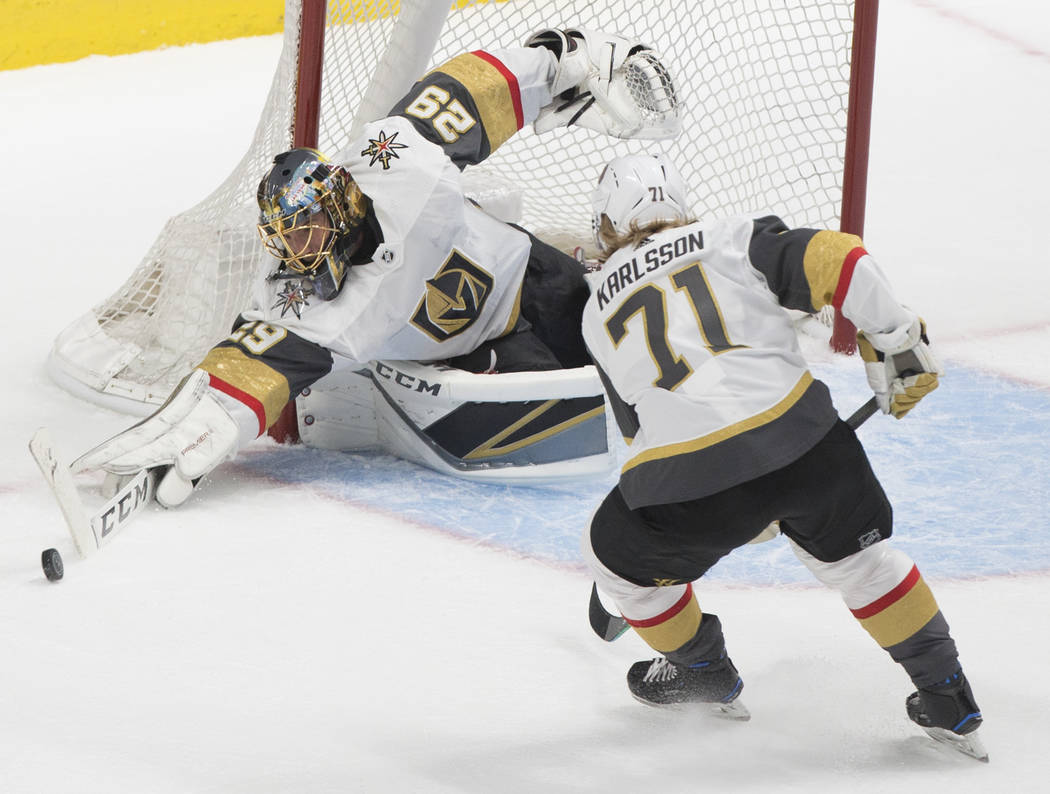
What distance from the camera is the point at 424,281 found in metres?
2.65

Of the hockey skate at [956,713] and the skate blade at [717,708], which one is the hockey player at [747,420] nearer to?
the hockey skate at [956,713]

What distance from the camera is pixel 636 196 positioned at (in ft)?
6.21

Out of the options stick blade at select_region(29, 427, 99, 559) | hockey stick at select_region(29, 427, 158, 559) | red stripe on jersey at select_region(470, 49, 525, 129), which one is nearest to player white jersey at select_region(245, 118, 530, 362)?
red stripe on jersey at select_region(470, 49, 525, 129)

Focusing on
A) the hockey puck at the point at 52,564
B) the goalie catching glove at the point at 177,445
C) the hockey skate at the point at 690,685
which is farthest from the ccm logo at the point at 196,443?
the hockey skate at the point at 690,685

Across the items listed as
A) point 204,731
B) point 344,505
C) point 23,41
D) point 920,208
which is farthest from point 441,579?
point 23,41

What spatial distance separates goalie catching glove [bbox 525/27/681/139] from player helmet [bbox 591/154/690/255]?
97cm

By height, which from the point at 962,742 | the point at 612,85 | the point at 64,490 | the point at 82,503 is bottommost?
the point at 962,742

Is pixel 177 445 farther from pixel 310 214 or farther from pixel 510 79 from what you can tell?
pixel 510 79

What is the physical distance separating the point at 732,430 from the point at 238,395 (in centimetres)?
112

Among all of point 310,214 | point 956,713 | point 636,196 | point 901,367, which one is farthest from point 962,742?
point 310,214

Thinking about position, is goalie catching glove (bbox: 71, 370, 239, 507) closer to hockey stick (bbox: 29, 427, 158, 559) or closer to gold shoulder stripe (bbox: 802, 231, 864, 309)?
hockey stick (bbox: 29, 427, 158, 559)

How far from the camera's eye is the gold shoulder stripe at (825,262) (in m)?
1.76

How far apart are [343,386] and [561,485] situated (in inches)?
18.4

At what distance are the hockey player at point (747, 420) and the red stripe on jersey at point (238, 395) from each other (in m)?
0.91
